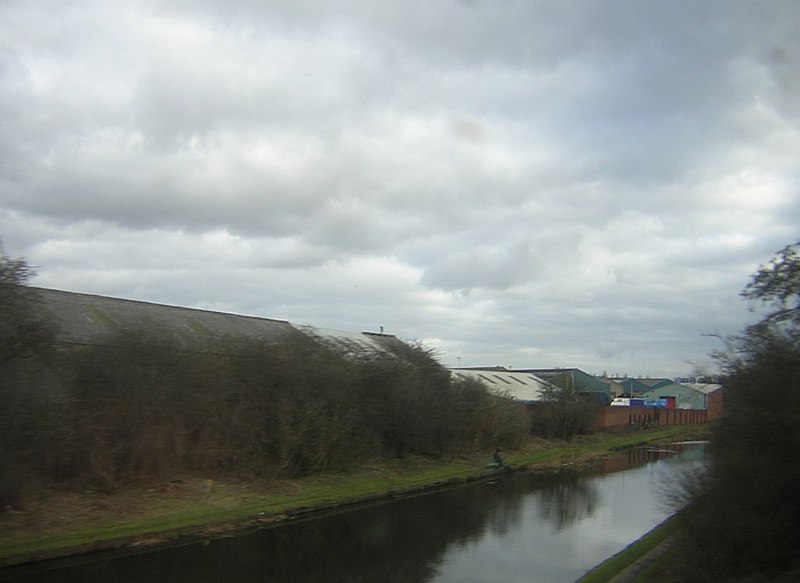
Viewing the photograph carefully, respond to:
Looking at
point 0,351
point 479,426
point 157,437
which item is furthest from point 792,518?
point 479,426

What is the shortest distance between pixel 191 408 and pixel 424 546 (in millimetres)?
10371

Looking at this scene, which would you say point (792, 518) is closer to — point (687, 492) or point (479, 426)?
point (687, 492)

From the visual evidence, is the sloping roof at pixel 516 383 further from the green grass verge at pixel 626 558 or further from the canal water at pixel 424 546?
the green grass verge at pixel 626 558

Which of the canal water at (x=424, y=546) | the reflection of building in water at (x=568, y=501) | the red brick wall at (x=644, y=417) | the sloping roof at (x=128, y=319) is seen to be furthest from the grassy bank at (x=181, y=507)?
the red brick wall at (x=644, y=417)

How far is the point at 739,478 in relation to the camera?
11.3 metres

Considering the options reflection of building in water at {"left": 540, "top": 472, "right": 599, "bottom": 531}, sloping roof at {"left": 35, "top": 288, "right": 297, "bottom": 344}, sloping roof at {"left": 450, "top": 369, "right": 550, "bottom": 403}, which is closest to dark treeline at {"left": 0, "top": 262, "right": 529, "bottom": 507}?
sloping roof at {"left": 35, "top": 288, "right": 297, "bottom": 344}

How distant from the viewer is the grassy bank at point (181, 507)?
55.4 ft

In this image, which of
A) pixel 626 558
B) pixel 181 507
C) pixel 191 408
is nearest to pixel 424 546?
pixel 626 558

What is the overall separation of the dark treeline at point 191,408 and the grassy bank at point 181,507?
0.60m

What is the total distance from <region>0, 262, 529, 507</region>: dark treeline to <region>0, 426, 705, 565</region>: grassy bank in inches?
23.7

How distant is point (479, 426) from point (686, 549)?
1197 inches

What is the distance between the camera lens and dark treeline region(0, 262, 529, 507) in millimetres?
18516

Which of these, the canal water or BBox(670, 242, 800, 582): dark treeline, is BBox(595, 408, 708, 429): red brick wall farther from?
BBox(670, 242, 800, 582): dark treeline

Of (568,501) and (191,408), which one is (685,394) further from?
(191,408)
